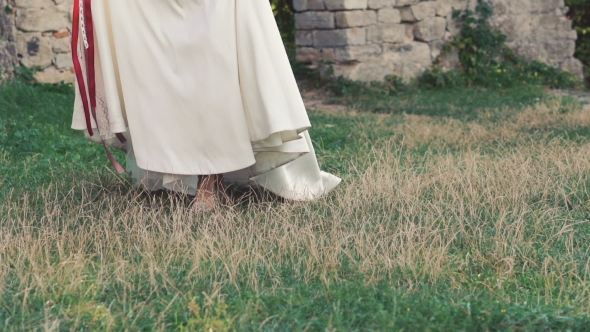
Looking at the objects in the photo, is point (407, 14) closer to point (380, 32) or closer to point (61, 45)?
point (380, 32)

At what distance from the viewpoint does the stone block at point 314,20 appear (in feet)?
28.9

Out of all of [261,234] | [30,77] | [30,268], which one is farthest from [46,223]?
[30,77]

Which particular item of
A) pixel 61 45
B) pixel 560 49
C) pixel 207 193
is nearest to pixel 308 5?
pixel 61 45

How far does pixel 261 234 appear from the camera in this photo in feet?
11.0

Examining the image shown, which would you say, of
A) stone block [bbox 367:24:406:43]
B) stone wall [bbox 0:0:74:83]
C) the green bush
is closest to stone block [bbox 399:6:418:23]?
stone block [bbox 367:24:406:43]

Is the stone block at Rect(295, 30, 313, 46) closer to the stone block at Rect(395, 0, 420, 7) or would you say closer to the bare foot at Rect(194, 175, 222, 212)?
the stone block at Rect(395, 0, 420, 7)

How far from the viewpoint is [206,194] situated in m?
3.93

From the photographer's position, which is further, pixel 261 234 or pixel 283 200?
pixel 283 200

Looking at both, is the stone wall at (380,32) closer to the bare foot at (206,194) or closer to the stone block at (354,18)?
the stone block at (354,18)

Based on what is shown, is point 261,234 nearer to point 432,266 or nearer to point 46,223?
point 432,266

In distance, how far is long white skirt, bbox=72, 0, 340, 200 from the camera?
361cm

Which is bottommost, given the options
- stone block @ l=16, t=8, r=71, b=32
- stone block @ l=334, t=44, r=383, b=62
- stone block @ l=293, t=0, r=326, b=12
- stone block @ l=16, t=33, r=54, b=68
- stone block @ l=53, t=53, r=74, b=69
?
stone block @ l=334, t=44, r=383, b=62

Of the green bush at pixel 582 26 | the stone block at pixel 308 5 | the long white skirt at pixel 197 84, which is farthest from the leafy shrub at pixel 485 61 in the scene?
the long white skirt at pixel 197 84

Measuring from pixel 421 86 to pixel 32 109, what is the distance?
174 inches
